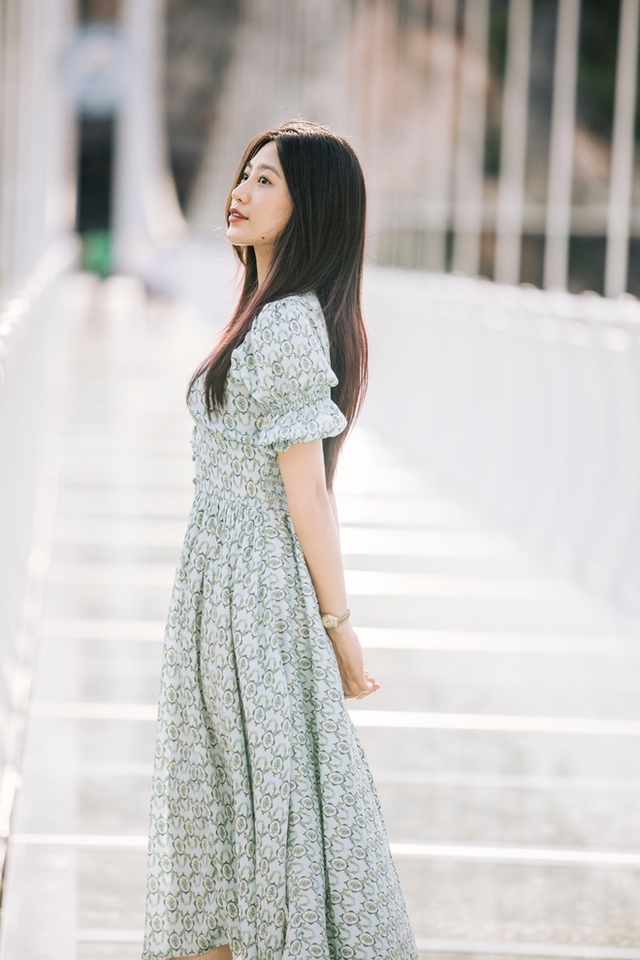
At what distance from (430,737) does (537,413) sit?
2.94m

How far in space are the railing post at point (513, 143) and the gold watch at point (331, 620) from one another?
16.6m

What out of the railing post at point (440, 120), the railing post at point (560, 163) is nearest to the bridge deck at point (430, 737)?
the railing post at point (560, 163)

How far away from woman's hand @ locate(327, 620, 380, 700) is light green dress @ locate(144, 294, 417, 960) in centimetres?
4

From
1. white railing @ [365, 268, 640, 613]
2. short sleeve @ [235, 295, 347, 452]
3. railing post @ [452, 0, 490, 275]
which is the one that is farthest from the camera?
railing post @ [452, 0, 490, 275]

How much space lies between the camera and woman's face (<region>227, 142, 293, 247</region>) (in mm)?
2213

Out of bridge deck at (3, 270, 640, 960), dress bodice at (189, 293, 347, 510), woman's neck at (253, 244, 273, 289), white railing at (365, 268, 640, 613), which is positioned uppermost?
woman's neck at (253, 244, 273, 289)

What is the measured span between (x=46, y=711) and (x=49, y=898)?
3.82ft

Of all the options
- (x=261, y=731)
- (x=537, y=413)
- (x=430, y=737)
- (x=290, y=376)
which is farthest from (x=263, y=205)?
(x=537, y=413)

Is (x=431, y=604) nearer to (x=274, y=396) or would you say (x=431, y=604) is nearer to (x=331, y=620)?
(x=331, y=620)

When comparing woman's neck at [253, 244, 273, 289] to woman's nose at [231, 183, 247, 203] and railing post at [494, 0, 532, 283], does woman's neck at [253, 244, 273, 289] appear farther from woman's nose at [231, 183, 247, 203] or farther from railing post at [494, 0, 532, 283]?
railing post at [494, 0, 532, 283]

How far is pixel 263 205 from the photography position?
7.25ft

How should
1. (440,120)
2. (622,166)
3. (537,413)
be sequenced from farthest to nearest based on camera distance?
(440,120)
(622,166)
(537,413)

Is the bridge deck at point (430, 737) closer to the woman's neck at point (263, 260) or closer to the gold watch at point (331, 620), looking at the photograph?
the gold watch at point (331, 620)

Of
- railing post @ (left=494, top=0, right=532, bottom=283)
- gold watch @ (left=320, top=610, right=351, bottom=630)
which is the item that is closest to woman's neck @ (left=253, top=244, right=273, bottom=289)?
gold watch @ (left=320, top=610, right=351, bottom=630)
